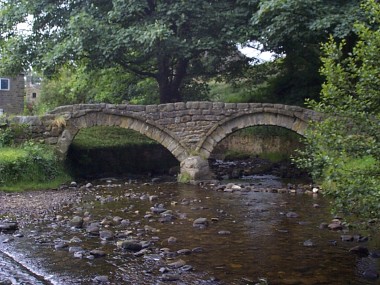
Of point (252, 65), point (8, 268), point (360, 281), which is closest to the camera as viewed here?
point (360, 281)

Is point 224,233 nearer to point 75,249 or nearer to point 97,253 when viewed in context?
point 97,253

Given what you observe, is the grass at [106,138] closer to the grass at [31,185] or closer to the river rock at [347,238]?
the grass at [31,185]

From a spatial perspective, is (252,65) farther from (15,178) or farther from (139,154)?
(15,178)

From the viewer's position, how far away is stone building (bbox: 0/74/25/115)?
1464 inches

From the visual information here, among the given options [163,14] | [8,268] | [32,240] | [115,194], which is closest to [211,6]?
[163,14]

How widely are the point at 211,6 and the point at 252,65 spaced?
5382 mm

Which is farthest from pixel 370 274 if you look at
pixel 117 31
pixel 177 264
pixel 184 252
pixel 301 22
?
pixel 117 31

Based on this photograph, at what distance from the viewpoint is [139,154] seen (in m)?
20.9

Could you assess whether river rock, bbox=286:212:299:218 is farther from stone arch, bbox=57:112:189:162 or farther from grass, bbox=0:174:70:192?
stone arch, bbox=57:112:189:162

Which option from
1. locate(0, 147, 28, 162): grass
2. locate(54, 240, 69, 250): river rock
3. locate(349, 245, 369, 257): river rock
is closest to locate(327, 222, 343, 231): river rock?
locate(349, 245, 369, 257): river rock

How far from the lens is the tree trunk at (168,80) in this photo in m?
21.5

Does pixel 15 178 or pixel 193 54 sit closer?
pixel 15 178

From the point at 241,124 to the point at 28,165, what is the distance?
6.87 metres

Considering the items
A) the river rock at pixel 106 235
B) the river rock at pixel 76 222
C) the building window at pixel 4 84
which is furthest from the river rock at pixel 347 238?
the building window at pixel 4 84
